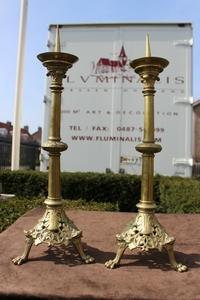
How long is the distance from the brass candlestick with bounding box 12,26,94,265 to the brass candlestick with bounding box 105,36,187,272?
252mm

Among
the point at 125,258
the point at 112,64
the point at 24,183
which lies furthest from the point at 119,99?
the point at 125,258

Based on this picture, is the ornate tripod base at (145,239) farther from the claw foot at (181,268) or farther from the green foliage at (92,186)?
the green foliage at (92,186)

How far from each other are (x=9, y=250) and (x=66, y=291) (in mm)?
738

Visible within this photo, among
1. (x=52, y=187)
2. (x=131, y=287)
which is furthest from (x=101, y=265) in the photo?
(x=52, y=187)

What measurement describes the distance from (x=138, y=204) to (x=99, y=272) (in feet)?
1.63

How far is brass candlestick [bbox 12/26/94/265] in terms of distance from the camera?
278cm

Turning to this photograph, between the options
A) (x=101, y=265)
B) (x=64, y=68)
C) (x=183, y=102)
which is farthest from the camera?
(x=183, y=102)

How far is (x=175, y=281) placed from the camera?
8.02 feet

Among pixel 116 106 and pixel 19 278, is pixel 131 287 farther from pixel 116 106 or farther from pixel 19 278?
pixel 116 106

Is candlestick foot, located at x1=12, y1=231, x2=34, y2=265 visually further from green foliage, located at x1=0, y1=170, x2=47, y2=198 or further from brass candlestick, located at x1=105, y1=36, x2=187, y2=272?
green foliage, located at x1=0, y1=170, x2=47, y2=198

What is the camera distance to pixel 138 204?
2.86 metres

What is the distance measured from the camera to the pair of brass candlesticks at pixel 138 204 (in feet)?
8.91

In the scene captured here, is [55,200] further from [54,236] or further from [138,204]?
[138,204]

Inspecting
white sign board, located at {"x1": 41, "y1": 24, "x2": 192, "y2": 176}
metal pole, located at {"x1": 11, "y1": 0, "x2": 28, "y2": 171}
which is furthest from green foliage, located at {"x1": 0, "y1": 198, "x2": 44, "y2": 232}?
metal pole, located at {"x1": 11, "y1": 0, "x2": 28, "y2": 171}
